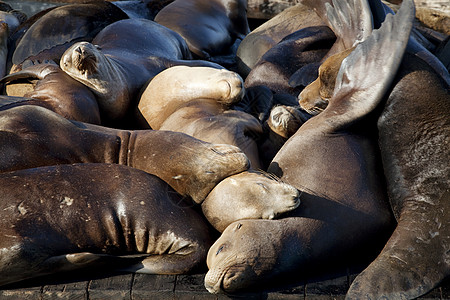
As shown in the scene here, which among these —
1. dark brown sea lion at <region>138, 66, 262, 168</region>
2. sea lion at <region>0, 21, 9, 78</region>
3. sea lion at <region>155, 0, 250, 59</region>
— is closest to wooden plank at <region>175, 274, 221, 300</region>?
dark brown sea lion at <region>138, 66, 262, 168</region>

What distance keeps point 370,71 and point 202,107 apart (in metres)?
1.19

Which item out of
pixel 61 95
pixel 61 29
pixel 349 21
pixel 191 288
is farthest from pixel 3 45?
pixel 191 288

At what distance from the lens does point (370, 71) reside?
3.85 metres

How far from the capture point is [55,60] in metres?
5.56

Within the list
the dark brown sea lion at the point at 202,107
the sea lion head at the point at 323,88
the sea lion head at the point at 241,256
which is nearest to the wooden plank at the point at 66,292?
the sea lion head at the point at 241,256

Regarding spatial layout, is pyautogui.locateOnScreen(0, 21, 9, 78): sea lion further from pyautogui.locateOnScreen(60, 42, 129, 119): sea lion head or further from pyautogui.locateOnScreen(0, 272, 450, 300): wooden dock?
pyautogui.locateOnScreen(0, 272, 450, 300): wooden dock

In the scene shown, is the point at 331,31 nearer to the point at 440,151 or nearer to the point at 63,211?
the point at 440,151

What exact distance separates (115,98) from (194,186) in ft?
5.31

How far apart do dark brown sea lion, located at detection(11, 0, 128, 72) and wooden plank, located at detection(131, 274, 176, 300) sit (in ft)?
9.78

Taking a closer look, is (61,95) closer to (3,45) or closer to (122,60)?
(122,60)

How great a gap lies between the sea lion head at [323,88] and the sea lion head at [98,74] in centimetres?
131

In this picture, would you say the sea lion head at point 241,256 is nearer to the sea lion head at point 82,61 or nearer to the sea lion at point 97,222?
the sea lion at point 97,222

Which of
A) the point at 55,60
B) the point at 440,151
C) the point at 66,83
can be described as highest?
the point at 440,151

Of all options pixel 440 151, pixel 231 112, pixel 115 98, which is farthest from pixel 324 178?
pixel 115 98
